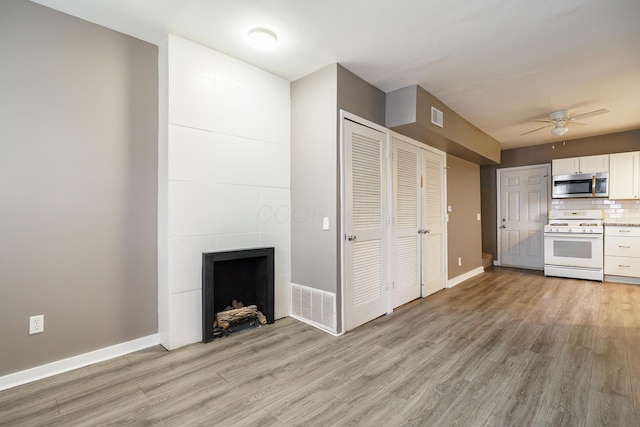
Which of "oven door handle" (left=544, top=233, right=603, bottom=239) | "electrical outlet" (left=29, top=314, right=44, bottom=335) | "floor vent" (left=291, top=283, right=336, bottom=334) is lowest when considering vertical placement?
"floor vent" (left=291, top=283, right=336, bottom=334)

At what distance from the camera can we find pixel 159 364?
2289 millimetres

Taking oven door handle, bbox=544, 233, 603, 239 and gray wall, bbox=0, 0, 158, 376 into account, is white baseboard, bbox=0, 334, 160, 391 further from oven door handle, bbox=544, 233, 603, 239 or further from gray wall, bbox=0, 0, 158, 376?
oven door handle, bbox=544, 233, 603, 239

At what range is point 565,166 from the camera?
557 cm

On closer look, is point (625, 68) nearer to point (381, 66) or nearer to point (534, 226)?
point (381, 66)

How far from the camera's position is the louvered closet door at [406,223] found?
12.0 feet

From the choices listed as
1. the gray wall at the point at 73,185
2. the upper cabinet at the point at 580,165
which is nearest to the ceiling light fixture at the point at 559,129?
the upper cabinet at the point at 580,165

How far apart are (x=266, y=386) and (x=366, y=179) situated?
216 centimetres

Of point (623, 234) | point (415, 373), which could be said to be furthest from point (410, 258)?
point (623, 234)

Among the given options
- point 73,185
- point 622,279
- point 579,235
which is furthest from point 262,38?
point 622,279

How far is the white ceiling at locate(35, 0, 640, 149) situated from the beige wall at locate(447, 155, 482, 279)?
1.74 m

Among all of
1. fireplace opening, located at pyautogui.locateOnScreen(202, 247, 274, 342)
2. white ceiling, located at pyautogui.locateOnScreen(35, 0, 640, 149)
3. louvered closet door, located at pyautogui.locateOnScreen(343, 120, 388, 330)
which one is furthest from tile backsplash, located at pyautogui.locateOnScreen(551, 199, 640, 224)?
fireplace opening, located at pyautogui.locateOnScreen(202, 247, 274, 342)

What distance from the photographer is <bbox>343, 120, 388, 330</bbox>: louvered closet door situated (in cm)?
297

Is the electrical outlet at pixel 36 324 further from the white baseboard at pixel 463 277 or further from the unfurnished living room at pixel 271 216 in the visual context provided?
the white baseboard at pixel 463 277

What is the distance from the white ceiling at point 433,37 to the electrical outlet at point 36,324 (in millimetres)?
2252
